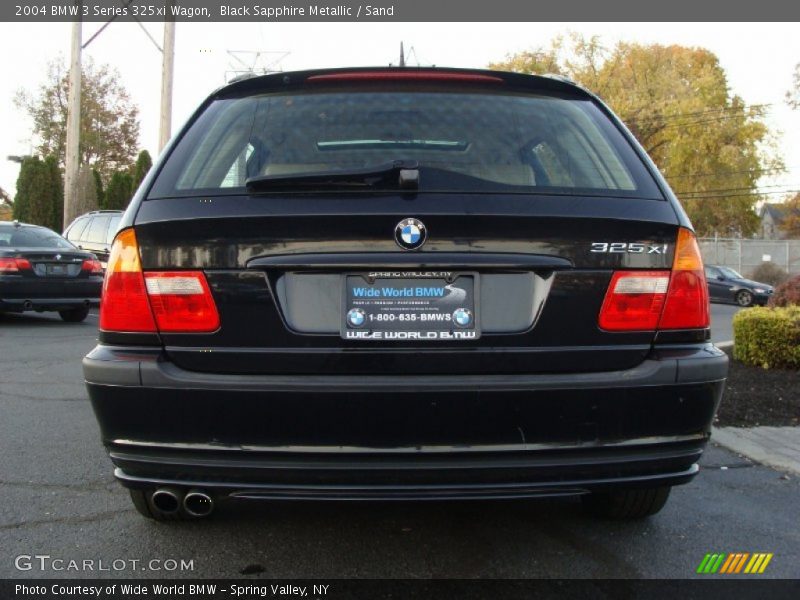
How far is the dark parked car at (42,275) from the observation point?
34.5 ft

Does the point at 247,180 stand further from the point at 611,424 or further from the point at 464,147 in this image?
the point at 611,424

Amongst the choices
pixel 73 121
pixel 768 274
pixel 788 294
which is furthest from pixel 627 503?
pixel 768 274

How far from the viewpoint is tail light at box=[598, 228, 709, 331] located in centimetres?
243

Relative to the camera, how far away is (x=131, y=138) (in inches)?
2020

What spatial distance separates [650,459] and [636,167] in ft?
3.30

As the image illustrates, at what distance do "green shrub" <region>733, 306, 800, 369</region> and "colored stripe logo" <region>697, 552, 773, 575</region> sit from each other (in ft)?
14.3

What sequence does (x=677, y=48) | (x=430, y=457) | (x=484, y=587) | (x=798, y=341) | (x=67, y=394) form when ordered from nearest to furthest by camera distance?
(x=430, y=457)
(x=484, y=587)
(x=67, y=394)
(x=798, y=341)
(x=677, y=48)

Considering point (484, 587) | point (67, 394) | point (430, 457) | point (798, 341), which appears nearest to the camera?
point (430, 457)

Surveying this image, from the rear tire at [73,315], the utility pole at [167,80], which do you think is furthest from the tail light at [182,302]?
the utility pole at [167,80]

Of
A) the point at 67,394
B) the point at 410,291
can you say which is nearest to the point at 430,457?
the point at 410,291

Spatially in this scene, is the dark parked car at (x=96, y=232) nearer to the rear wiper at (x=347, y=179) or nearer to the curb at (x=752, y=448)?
the curb at (x=752, y=448)

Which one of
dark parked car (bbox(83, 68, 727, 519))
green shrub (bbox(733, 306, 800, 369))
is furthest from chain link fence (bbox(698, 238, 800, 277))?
dark parked car (bbox(83, 68, 727, 519))

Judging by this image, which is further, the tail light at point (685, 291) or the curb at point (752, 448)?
the curb at point (752, 448)

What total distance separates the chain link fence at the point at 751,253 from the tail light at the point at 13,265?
113ft
